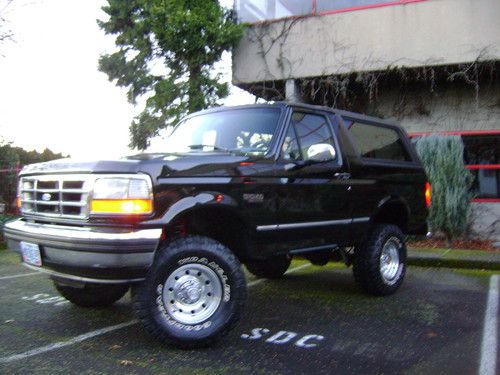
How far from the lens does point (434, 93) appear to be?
11.7m

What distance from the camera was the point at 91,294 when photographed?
16.9 ft

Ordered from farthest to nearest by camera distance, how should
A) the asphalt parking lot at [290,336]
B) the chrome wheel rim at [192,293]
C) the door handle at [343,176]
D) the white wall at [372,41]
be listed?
the white wall at [372,41] < the door handle at [343,176] < the chrome wheel rim at [192,293] < the asphalt parking lot at [290,336]

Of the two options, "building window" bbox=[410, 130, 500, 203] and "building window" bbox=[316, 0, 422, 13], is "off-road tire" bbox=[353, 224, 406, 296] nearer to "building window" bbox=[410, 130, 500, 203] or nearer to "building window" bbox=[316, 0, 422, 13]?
"building window" bbox=[410, 130, 500, 203]

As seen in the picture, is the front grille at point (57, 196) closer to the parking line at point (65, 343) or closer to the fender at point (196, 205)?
the fender at point (196, 205)

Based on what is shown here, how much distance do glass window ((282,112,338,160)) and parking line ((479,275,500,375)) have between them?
85.4 inches

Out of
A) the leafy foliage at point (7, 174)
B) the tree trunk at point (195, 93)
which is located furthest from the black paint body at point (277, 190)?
the leafy foliage at point (7, 174)

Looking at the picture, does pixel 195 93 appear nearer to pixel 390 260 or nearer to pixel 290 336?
pixel 390 260

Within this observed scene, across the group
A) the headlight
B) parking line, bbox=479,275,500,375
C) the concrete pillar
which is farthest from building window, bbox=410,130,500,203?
the headlight

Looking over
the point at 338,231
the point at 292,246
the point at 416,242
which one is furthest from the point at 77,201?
the point at 416,242

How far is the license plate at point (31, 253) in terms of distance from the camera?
405cm

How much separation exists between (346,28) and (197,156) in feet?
25.6

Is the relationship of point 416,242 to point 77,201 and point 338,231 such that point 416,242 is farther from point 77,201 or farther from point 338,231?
point 77,201

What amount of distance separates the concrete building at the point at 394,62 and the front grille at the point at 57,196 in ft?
25.4

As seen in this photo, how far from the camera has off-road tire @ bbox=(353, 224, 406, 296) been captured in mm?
5773
